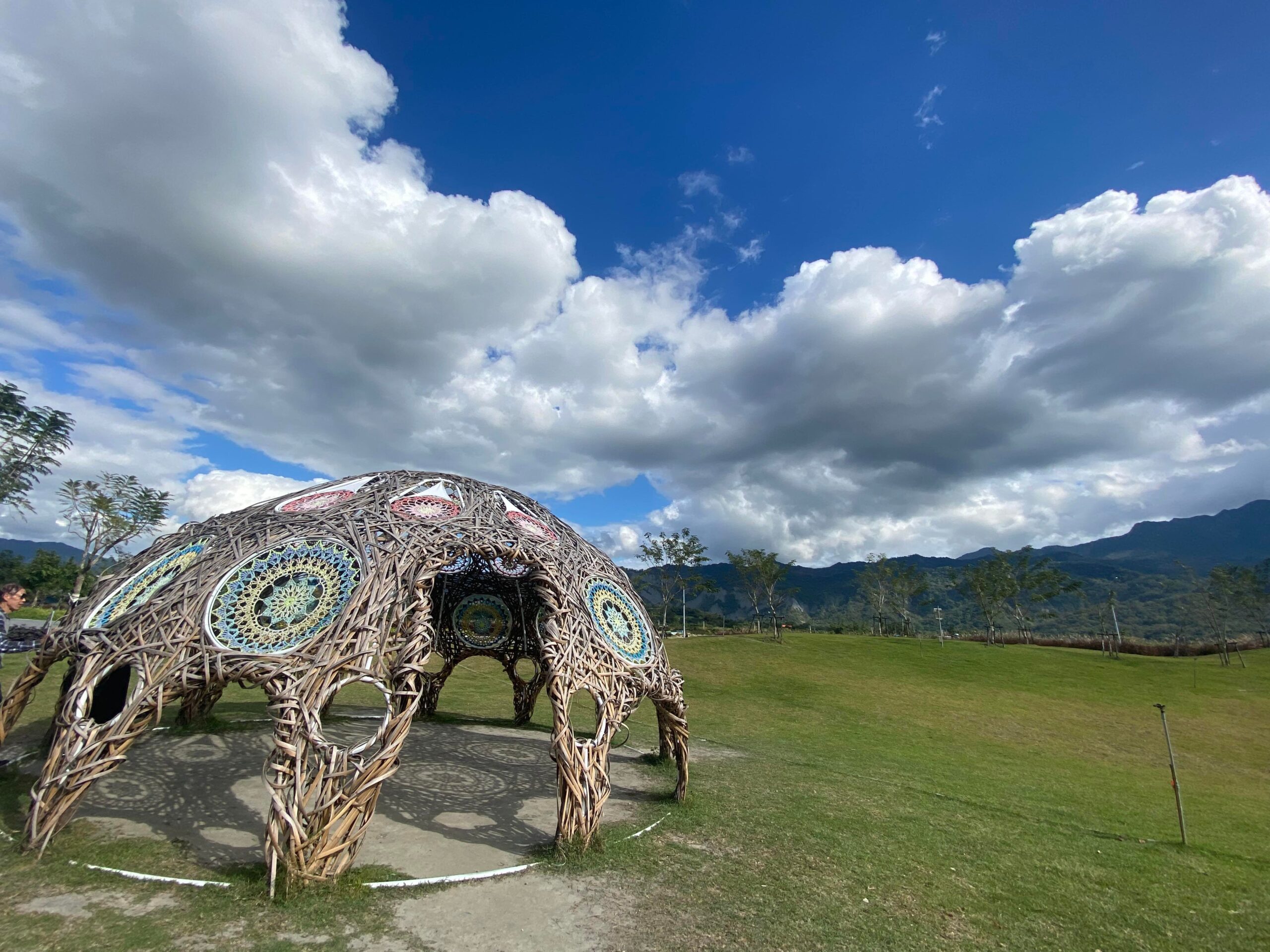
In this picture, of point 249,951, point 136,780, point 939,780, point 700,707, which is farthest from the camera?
point 700,707

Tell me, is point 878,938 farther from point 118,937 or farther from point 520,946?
point 118,937

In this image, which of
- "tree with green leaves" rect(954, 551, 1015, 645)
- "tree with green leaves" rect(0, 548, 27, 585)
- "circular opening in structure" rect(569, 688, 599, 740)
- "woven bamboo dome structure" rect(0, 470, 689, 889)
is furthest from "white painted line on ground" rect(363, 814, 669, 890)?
"tree with green leaves" rect(0, 548, 27, 585)

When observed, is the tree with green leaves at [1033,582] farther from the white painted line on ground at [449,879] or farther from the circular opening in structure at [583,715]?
the white painted line on ground at [449,879]

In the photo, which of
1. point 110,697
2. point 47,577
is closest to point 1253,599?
point 110,697

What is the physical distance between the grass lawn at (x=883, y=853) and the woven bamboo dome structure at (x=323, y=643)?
833 mm

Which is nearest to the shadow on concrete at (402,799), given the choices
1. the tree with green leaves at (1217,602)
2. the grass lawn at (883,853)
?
the grass lawn at (883,853)

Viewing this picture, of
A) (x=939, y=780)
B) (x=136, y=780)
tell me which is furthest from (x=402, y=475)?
(x=939, y=780)

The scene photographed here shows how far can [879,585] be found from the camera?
6125 centimetres

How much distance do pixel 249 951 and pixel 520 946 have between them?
245 centimetres

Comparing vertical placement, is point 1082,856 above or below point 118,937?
below

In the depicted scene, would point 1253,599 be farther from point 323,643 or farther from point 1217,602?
point 323,643

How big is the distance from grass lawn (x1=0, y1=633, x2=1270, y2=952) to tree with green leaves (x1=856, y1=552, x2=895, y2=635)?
35.3m

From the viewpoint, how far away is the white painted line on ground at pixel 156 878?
645 cm

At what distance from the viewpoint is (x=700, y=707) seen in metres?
24.5
